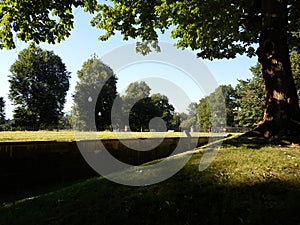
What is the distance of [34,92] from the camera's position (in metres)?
45.6

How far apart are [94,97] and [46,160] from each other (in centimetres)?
3458

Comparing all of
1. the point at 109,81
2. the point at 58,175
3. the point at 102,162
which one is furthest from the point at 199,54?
the point at 109,81

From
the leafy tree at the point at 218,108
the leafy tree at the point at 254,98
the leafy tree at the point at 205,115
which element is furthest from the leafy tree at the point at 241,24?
the leafy tree at the point at 205,115

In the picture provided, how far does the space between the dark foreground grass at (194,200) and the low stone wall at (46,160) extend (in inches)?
77.3

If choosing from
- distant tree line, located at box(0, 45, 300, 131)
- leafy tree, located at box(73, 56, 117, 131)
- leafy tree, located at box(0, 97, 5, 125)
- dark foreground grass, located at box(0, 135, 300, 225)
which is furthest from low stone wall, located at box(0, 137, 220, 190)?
leafy tree, located at box(0, 97, 5, 125)

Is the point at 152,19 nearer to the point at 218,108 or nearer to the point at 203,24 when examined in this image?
the point at 203,24

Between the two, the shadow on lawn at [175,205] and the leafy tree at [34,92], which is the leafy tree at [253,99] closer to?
the leafy tree at [34,92]

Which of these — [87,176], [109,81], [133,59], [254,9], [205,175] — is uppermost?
[109,81]

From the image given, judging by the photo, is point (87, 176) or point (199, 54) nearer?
point (87, 176)

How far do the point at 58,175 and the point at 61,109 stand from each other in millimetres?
43544

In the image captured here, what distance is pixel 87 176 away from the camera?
28.0ft

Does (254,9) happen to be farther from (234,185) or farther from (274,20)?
(234,185)

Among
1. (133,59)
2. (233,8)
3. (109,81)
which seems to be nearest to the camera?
(233,8)

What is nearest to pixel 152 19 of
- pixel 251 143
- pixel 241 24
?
pixel 241 24
